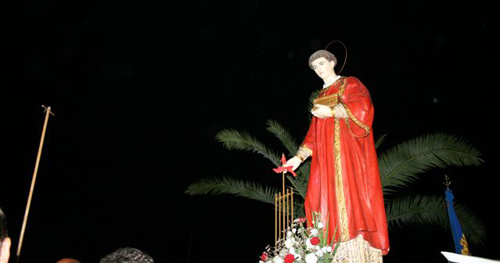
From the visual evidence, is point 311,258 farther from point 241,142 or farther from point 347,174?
point 241,142

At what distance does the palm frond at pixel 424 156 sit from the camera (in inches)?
262

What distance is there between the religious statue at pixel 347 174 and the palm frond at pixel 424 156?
262 cm

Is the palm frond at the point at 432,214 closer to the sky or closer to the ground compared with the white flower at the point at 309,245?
closer to the sky

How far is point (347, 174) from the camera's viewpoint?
4.44m

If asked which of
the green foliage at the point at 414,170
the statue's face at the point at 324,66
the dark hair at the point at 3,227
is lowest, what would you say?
the dark hair at the point at 3,227

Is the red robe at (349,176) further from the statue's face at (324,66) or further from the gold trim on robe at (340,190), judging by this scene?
the statue's face at (324,66)

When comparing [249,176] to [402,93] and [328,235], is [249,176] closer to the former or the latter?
[402,93]

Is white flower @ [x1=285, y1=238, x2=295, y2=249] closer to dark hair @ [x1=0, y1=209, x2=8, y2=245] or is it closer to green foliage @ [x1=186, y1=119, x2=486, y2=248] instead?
dark hair @ [x1=0, y1=209, x2=8, y2=245]

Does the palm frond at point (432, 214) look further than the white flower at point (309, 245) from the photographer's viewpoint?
Yes

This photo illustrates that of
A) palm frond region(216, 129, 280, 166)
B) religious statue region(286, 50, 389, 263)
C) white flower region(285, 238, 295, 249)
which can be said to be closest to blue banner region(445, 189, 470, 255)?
palm frond region(216, 129, 280, 166)

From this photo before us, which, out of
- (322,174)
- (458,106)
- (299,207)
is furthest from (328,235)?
(458,106)

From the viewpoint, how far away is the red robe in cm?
425

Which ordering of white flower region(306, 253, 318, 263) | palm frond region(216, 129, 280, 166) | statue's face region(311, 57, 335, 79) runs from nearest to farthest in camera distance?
white flower region(306, 253, 318, 263)
statue's face region(311, 57, 335, 79)
palm frond region(216, 129, 280, 166)

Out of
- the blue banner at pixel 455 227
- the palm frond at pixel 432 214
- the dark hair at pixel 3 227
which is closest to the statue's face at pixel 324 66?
the palm frond at pixel 432 214
